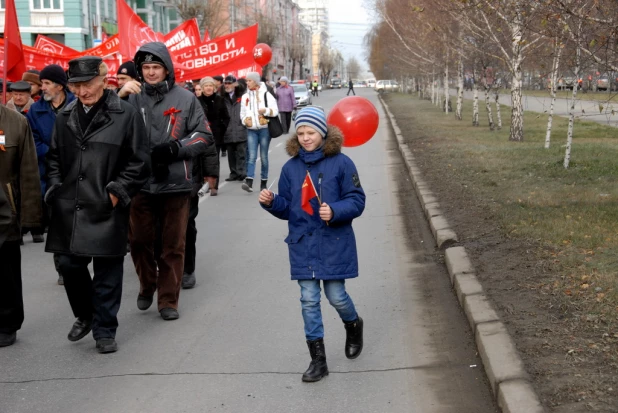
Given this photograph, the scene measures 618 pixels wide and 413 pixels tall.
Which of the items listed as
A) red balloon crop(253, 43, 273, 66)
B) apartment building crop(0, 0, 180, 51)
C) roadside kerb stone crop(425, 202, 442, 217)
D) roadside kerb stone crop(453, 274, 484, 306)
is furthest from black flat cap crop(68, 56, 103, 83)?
apartment building crop(0, 0, 180, 51)

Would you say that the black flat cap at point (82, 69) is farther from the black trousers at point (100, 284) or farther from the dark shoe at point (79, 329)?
Result: the dark shoe at point (79, 329)

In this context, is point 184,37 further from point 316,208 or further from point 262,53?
point 316,208

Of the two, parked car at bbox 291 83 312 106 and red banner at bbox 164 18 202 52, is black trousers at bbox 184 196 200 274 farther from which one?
parked car at bbox 291 83 312 106

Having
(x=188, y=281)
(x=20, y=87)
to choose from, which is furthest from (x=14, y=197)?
(x=20, y=87)

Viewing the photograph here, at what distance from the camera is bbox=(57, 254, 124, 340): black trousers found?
238 inches

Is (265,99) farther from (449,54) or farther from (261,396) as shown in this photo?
(449,54)

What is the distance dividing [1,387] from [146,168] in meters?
1.64

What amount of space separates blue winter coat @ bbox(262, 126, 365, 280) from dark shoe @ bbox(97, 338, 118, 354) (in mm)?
1484

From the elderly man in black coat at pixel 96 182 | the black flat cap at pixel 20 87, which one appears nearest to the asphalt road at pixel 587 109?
the elderly man in black coat at pixel 96 182

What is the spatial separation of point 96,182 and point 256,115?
8.61 m

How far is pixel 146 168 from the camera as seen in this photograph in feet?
20.2

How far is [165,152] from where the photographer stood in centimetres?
657

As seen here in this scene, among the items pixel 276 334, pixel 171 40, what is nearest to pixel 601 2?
pixel 276 334

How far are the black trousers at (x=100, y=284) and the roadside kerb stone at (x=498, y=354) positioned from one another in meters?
2.34
